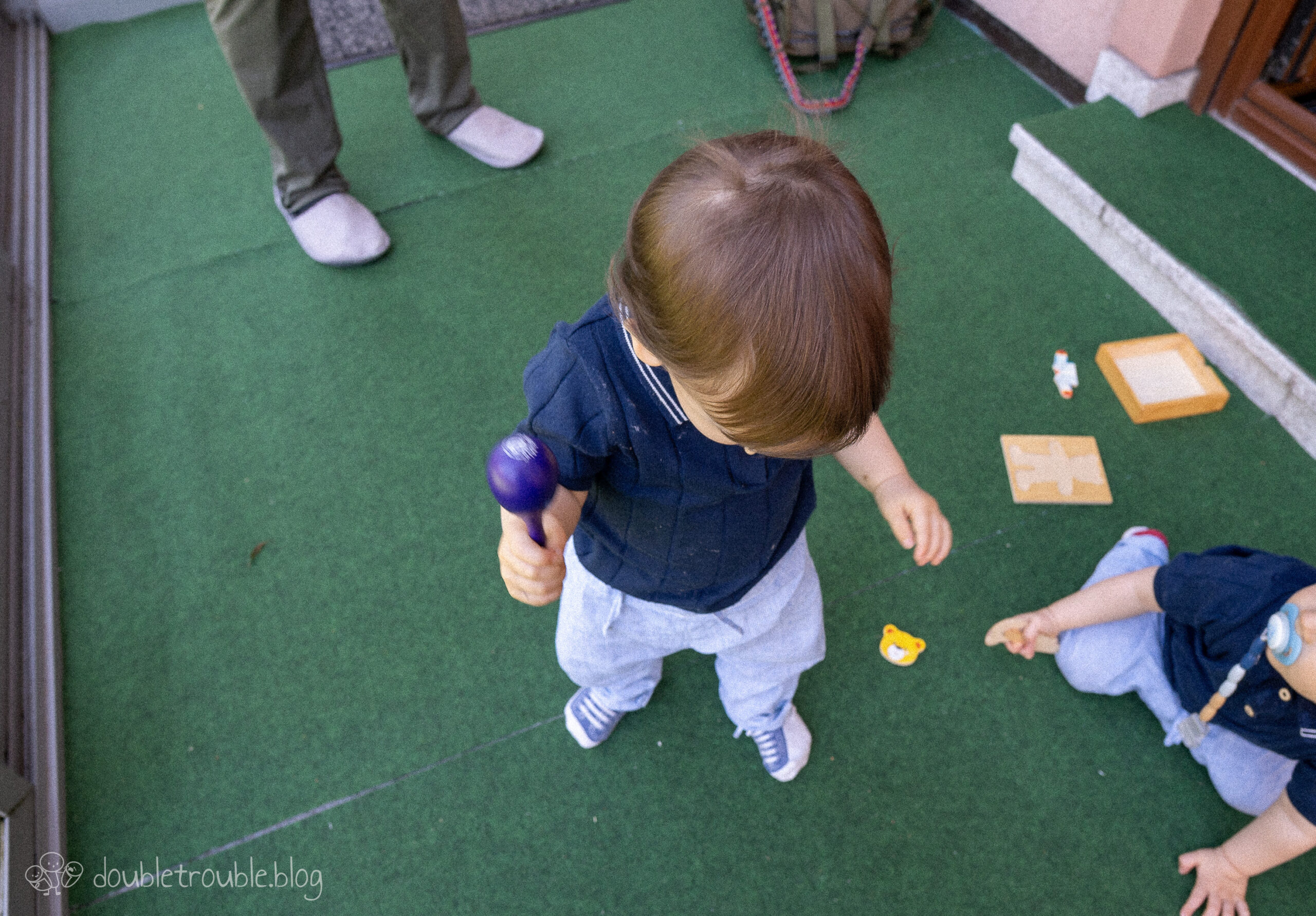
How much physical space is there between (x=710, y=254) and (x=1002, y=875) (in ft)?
3.53

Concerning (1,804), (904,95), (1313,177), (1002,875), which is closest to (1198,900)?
(1002,875)

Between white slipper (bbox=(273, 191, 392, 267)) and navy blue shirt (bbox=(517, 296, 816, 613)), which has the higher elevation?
navy blue shirt (bbox=(517, 296, 816, 613))

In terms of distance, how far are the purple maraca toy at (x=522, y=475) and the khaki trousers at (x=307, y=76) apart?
1.48m

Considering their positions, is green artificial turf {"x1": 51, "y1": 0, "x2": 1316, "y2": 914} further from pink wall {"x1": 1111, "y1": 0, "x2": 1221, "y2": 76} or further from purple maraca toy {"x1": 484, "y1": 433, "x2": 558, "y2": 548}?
purple maraca toy {"x1": 484, "y1": 433, "x2": 558, "y2": 548}

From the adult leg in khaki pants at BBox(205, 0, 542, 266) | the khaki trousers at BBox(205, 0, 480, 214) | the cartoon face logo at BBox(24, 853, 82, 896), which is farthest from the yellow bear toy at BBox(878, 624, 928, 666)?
the khaki trousers at BBox(205, 0, 480, 214)

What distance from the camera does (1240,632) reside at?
1.09 meters

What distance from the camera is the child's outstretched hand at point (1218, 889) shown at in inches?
45.8

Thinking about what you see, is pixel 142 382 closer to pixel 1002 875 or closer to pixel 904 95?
pixel 1002 875

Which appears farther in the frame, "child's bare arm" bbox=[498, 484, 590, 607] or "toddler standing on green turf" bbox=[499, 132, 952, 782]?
"child's bare arm" bbox=[498, 484, 590, 607]

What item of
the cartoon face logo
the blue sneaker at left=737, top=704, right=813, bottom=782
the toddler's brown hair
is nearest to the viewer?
the toddler's brown hair

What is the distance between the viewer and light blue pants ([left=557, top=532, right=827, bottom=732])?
0.96 meters

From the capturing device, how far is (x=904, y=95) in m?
2.29

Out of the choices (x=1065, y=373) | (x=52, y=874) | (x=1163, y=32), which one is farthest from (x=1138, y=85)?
(x=52, y=874)

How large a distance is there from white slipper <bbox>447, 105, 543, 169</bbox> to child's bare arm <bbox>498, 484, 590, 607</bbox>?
1.58 meters
